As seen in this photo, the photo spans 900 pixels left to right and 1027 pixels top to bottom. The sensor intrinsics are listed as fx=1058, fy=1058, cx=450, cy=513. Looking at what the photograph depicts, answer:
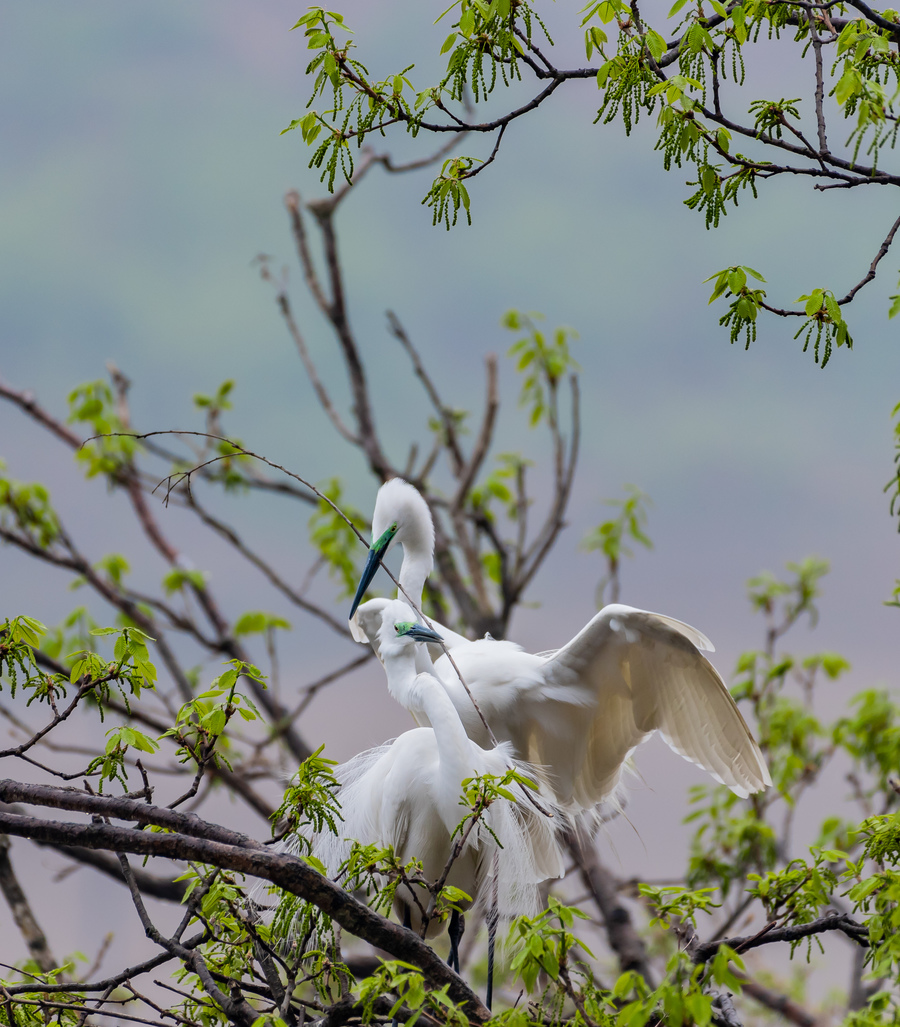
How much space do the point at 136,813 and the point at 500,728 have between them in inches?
76.7

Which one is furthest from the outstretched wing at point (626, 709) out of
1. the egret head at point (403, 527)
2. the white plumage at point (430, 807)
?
the egret head at point (403, 527)

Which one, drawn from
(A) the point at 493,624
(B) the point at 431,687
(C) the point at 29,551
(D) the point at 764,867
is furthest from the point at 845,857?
(C) the point at 29,551

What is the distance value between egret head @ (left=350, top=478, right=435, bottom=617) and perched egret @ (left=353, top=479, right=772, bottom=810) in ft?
0.74

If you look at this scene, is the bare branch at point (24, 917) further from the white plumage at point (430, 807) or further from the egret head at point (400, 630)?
the egret head at point (400, 630)

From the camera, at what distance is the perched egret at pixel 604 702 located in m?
3.37

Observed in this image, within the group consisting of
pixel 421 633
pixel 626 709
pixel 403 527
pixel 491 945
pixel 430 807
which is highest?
pixel 403 527

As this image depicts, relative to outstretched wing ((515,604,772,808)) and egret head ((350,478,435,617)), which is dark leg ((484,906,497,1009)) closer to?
outstretched wing ((515,604,772,808))

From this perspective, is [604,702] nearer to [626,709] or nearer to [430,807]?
[626,709]

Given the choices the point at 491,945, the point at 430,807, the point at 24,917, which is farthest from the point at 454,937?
the point at 24,917

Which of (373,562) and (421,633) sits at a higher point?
(373,562)

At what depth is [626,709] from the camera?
368cm

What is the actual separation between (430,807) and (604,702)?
2.85ft

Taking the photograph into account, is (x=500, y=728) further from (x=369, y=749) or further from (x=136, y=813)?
(x=136, y=813)

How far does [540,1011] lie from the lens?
1.94 metres
